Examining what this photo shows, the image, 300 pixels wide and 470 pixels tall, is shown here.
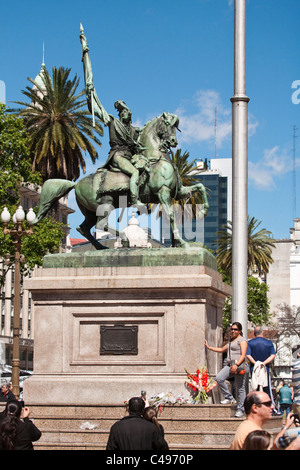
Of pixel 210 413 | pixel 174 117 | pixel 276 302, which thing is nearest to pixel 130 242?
pixel 174 117

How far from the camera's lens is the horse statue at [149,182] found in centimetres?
1639

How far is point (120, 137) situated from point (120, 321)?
352 cm

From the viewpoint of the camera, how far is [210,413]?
13.7 meters

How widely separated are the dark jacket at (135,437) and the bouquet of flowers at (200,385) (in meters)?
6.07

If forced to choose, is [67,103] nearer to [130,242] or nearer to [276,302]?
[130,242]

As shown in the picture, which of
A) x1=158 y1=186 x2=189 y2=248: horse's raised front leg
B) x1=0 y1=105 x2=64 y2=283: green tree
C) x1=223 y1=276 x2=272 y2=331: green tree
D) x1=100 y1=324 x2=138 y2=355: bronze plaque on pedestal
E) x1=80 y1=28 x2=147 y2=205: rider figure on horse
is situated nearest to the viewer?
x1=100 y1=324 x2=138 y2=355: bronze plaque on pedestal

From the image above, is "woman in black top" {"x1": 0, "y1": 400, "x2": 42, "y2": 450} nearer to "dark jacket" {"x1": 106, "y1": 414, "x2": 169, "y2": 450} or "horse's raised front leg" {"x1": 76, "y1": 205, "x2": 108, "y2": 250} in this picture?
"dark jacket" {"x1": 106, "y1": 414, "x2": 169, "y2": 450}

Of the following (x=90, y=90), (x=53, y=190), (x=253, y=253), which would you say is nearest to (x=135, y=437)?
(x=53, y=190)

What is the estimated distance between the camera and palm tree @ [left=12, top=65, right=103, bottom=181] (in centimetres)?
4588

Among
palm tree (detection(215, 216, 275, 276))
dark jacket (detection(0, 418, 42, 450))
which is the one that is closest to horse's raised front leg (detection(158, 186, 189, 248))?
dark jacket (detection(0, 418, 42, 450))

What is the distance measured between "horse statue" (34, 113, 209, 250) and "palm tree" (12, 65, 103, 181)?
28938 mm

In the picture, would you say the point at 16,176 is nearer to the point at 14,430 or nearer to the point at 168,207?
the point at 168,207

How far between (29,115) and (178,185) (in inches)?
1237

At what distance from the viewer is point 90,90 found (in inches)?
675
